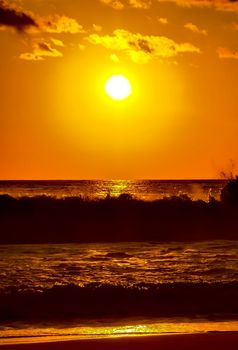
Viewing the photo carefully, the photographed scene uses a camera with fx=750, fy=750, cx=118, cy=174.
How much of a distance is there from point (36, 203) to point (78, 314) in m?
14.2

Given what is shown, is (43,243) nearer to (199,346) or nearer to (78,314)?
(78,314)

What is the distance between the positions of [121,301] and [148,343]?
4.64 metres

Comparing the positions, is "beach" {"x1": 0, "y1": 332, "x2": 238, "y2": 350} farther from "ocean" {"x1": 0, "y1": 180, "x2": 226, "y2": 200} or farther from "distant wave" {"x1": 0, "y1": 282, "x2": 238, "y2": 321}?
"ocean" {"x1": 0, "y1": 180, "x2": 226, "y2": 200}

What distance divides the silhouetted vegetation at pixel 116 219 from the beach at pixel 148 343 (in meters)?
12.1

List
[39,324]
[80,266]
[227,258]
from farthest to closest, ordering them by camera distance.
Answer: [227,258] < [80,266] < [39,324]

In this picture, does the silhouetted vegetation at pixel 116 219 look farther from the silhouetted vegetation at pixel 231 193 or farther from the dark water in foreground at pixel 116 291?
the dark water in foreground at pixel 116 291

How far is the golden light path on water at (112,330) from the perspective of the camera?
29.5 ft

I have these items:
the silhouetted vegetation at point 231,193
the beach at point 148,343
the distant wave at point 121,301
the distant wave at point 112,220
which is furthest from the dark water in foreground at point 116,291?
the silhouetted vegetation at point 231,193

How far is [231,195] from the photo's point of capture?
87.7 feet

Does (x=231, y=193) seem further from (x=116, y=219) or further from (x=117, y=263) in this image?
(x=117, y=263)

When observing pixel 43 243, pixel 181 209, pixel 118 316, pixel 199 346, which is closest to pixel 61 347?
pixel 199 346

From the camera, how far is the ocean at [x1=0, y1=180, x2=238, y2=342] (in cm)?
1034

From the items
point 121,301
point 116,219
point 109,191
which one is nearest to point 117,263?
point 121,301

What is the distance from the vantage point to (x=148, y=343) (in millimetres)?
8117
